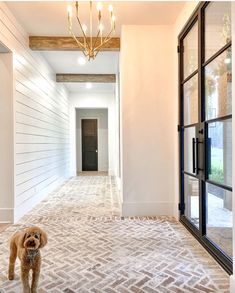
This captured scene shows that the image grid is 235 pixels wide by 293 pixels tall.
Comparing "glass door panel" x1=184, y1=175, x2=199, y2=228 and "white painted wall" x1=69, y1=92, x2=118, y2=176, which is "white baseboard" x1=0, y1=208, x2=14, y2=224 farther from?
"white painted wall" x1=69, y1=92, x2=118, y2=176

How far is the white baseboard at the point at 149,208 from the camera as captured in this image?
4.15 meters

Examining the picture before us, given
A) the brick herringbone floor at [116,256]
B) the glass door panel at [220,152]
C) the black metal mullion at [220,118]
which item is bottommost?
the brick herringbone floor at [116,256]

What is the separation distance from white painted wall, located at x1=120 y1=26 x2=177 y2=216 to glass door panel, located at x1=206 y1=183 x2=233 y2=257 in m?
1.26

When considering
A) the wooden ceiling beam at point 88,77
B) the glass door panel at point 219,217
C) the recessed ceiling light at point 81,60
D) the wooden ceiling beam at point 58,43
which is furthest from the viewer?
the wooden ceiling beam at point 88,77

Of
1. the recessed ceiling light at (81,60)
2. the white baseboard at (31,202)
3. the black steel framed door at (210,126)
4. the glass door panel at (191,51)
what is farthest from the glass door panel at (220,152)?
the recessed ceiling light at (81,60)

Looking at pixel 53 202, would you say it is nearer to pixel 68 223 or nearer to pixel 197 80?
pixel 68 223

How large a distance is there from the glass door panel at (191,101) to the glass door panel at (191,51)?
0.48 ft

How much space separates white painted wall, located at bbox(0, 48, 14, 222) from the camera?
3795 mm

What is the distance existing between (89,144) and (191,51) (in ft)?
27.1

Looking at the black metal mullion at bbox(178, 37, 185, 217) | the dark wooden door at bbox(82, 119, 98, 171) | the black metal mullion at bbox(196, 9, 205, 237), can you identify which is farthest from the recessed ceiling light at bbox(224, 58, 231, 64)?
the dark wooden door at bbox(82, 119, 98, 171)

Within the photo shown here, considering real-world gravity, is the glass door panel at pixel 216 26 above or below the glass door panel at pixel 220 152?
above

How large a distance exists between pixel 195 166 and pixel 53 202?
308cm

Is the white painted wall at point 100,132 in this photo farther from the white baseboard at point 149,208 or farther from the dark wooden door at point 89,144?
the white baseboard at point 149,208

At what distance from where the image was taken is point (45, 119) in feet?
19.5
